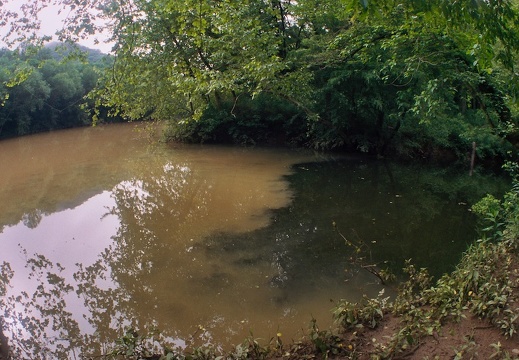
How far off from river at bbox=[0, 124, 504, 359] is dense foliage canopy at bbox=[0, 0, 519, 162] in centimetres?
214

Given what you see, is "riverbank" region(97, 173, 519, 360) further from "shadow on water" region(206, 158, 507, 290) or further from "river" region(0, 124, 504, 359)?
"shadow on water" region(206, 158, 507, 290)

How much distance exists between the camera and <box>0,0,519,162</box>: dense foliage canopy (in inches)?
281

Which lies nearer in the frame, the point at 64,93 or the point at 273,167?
the point at 273,167

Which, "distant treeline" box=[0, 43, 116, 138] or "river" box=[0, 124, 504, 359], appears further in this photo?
"distant treeline" box=[0, 43, 116, 138]

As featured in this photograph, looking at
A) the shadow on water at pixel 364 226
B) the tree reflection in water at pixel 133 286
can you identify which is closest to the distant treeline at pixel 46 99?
the tree reflection in water at pixel 133 286

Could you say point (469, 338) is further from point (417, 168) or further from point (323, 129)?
point (323, 129)

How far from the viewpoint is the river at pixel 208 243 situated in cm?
536

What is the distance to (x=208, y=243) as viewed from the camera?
25.8ft

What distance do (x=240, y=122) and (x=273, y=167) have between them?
5937 millimetres

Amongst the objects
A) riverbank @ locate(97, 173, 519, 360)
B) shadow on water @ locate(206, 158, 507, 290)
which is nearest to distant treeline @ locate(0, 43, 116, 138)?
shadow on water @ locate(206, 158, 507, 290)

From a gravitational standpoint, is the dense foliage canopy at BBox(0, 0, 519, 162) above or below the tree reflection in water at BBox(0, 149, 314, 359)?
above

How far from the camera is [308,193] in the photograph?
11484mm

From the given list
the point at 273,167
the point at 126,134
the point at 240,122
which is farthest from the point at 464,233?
the point at 126,134

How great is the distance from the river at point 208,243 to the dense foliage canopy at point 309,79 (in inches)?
84.1
